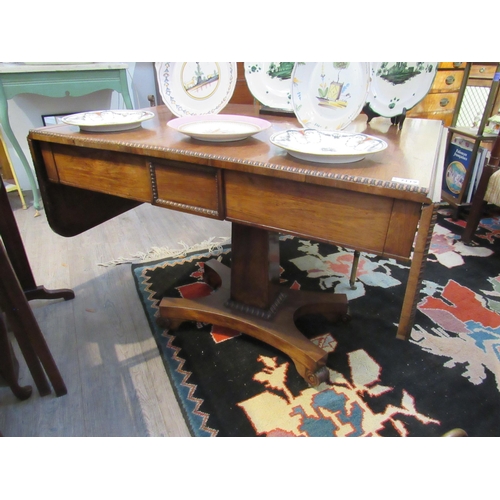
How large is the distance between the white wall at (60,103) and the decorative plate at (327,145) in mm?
2176

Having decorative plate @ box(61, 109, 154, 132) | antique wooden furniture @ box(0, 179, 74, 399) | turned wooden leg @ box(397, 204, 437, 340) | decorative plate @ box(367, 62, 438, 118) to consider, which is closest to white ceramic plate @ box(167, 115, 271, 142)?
decorative plate @ box(61, 109, 154, 132)

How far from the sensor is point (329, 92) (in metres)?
0.97

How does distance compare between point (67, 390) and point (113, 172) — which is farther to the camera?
point (67, 390)

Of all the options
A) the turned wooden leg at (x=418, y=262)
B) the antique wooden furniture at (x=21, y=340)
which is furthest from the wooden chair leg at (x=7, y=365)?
the turned wooden leg at (x=418, y=262)

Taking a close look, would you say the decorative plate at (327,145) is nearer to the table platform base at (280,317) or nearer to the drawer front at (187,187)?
the drawer front at (187,187)

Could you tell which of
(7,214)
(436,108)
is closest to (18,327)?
(7,214)

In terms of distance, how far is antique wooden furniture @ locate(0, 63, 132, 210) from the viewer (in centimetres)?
195

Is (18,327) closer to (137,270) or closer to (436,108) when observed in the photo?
(137,270)

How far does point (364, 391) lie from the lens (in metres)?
1.09

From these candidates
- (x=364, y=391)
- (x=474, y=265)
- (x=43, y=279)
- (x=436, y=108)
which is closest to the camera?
(x=364, y=391)

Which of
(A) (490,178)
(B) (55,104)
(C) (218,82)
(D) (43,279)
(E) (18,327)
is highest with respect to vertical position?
(C) (218,82)

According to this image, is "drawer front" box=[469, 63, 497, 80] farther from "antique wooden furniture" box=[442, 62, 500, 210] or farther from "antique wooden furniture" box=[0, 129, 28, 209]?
"antique wooden furniture" box=[0, 129, 28, 209]

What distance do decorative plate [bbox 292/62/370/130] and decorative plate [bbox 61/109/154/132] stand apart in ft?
1.48

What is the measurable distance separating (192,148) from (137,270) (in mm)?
1010
